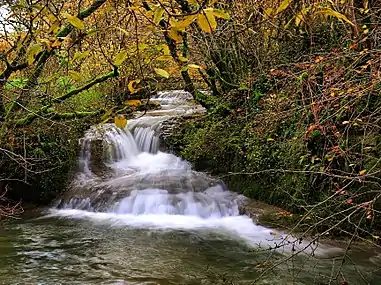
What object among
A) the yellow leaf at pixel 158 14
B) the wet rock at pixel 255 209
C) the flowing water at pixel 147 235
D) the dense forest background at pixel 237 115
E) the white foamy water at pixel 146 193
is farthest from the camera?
the white foamy water at pixel 146 193

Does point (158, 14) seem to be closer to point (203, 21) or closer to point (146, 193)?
point (203, 21)

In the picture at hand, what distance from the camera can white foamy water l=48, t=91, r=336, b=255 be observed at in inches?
260

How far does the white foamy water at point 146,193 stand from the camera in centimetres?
661

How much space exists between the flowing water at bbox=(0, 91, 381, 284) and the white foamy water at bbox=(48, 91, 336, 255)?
2 centimetres

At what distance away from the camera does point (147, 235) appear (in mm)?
6160

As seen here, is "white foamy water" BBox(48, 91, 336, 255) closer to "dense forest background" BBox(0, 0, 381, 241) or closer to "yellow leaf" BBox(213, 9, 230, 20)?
"dense forest background" BBox(0, 0, 381, 241)

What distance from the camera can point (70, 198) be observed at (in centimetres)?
815

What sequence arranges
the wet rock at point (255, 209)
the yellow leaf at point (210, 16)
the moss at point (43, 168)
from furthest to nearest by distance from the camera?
the moss at point (43, 168), the wet rock at point (255, 209), the yellow leaf at point (210, 16)

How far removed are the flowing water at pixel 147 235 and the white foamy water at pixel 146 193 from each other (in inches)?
0.7

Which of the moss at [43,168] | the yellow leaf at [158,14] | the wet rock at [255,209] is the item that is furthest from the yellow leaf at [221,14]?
the moss at [43,168]

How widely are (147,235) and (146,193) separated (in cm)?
157

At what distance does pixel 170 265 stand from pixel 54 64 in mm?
4365

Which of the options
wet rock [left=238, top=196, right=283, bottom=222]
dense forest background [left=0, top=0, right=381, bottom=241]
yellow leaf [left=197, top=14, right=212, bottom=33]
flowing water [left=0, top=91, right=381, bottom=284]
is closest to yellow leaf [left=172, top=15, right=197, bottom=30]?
yellow leaf [left=197, top=14, right=212, bottom=33]

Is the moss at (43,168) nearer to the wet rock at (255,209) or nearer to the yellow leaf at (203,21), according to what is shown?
the wet rock at (255,209)
